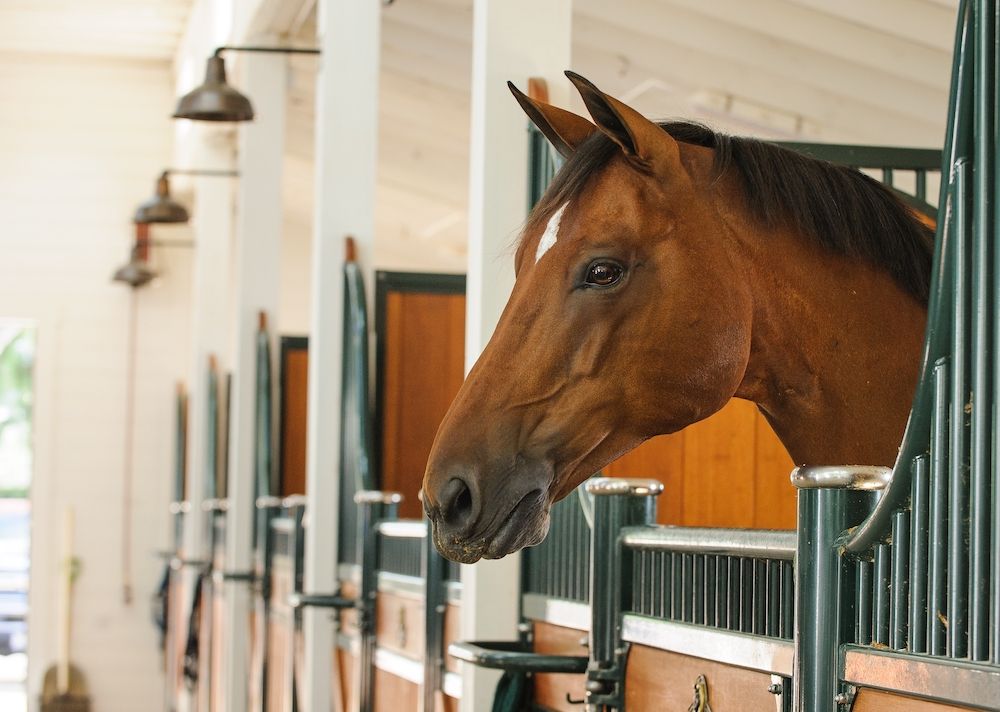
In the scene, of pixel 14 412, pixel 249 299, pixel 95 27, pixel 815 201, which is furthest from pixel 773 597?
pixel 14 412

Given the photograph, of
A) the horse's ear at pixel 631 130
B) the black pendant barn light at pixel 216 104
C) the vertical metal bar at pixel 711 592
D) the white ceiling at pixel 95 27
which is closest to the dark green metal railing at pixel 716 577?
the vertical metal bar at pixel 711 592

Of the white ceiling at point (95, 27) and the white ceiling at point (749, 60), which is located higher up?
the white ceiling at point (95, 27)

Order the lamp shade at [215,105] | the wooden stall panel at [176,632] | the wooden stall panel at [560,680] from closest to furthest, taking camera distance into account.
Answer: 1. the wooden stall panel at [560,680]
2. the lamp shade at [215,105]
3. the wooden stall panel at [176,632]

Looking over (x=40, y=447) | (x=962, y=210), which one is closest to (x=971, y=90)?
(x=962, y=210)

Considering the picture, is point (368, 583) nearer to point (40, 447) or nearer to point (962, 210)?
point (962, 210)

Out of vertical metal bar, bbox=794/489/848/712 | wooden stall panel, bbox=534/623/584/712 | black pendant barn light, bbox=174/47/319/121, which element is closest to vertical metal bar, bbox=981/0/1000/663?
vertical metal bar, bbox=794/489/848/712

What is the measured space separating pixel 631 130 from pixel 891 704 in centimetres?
68

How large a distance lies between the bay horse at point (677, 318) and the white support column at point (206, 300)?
644 cm

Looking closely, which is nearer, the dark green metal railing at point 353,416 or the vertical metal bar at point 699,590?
the vertical metal bar at point 699,590

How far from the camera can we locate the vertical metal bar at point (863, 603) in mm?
1321

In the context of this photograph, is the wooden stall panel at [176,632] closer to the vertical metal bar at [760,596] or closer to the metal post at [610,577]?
the metal post at [610,577]

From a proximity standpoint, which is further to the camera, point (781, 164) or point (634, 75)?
point (634, 75)

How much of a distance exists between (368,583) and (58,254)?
23.6ft

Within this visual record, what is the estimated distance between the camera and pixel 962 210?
1181 millimetres
